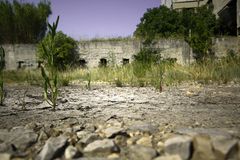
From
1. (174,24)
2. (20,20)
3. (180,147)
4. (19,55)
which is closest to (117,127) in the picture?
(180,147)

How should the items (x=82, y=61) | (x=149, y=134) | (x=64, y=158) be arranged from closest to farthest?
(x=64, y=158)
(x=149, y=134)
(x=82, y=61)

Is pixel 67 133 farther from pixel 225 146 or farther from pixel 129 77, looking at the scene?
pixel 129 77

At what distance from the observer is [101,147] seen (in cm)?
167

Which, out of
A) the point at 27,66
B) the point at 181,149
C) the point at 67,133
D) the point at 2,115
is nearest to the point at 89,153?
the point at 67,133

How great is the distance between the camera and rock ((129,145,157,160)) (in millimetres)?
1554

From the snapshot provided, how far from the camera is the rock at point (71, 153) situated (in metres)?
1.61

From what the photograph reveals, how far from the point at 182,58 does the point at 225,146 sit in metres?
13.6

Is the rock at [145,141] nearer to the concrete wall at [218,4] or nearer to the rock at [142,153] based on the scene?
the rock at [142,153]

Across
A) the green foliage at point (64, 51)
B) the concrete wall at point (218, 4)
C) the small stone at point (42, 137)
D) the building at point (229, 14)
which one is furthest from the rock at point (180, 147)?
the concrete wall at point (218, 4)

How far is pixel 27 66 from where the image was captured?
15.8 meters

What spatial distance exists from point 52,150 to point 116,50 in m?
13.9

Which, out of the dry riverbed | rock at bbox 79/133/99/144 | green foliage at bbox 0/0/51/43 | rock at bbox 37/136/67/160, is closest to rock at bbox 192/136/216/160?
the dry riverbed

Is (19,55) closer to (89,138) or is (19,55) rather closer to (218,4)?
(218,4)

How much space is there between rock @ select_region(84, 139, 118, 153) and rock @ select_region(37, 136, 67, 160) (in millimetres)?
168
